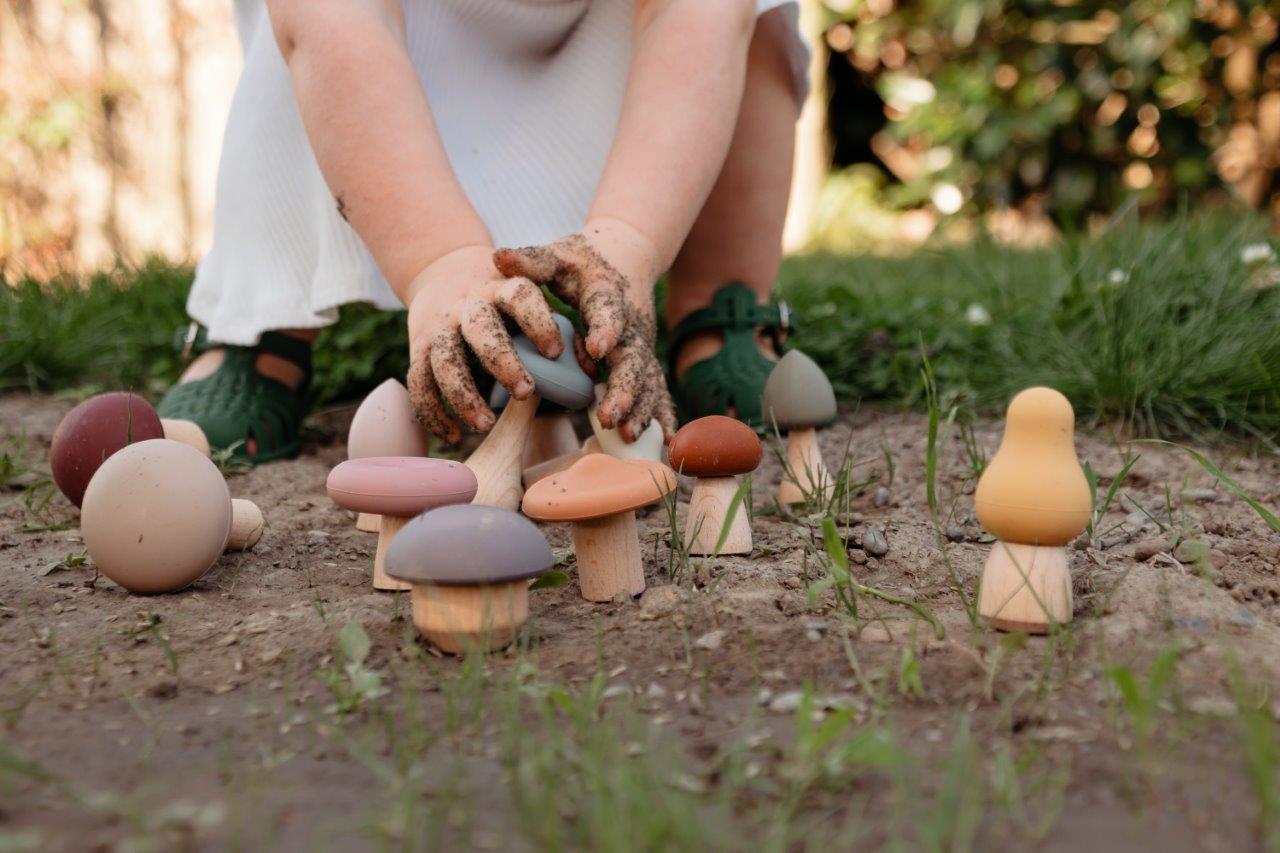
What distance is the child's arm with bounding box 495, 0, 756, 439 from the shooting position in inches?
62.5

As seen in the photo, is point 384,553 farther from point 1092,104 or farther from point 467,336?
point 1092,104

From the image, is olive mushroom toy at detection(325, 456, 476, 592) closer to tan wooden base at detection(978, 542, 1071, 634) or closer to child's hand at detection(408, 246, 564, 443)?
child's hand at detection(408, 246, 564, 443)

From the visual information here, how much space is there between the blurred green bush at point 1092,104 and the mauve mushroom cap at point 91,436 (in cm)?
462

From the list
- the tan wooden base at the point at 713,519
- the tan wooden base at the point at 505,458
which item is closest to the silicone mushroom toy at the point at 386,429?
the tan wooden base at the point at 505,458

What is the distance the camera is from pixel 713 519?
1550 mm

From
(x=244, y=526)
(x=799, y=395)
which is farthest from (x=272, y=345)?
(x=799, y=395)

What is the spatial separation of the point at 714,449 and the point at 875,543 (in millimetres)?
252

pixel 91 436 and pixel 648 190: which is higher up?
pixel 648 190

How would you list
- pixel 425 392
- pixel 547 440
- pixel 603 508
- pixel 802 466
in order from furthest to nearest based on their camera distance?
pixel 547 440
pixel 802 466
pixel 425 392
pixel 603 508

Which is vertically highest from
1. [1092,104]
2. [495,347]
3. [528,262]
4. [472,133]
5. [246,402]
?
[1092,104]

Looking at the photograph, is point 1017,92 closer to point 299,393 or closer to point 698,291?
point 698,291

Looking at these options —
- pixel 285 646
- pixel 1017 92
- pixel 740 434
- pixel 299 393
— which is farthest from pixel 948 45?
pixel 285 646

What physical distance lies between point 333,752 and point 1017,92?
552cm

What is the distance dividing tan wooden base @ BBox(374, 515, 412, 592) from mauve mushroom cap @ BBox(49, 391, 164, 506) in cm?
47
